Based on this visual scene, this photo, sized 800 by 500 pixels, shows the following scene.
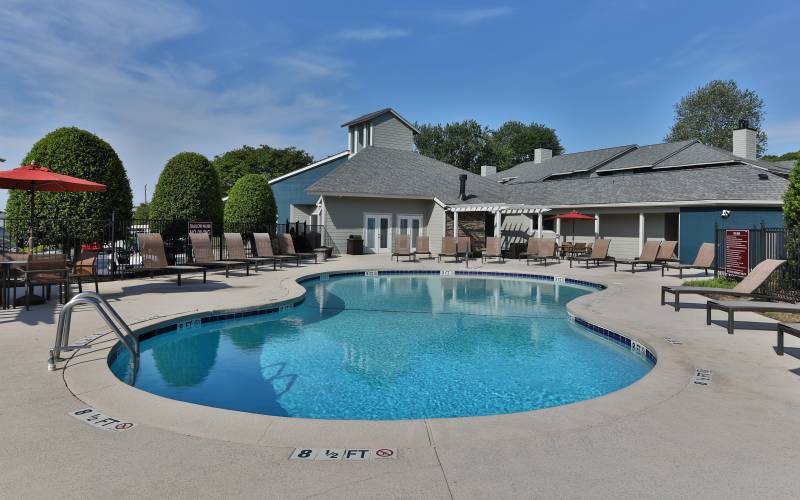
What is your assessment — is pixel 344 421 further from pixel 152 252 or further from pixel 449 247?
pixel 449 247

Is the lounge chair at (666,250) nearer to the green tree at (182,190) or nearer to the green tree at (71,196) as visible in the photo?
the green tree at (182,190)

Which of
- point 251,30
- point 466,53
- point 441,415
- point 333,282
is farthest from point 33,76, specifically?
point 466,53

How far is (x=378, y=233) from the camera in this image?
24.2m

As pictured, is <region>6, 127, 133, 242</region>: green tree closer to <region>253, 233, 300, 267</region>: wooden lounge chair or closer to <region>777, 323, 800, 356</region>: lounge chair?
<region>253, 233, 300, 267</region>: wooden lounge chair

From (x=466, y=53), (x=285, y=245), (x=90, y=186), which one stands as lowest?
(x=285, y=245)

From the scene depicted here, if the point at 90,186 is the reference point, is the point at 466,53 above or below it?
above

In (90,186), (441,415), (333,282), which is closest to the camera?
(441,415)

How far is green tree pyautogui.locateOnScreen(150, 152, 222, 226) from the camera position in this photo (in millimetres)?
17156

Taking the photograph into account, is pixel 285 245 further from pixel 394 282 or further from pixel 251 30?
pixel 251 30

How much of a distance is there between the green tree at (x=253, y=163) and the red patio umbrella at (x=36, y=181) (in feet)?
149

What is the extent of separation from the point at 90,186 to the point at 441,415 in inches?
331

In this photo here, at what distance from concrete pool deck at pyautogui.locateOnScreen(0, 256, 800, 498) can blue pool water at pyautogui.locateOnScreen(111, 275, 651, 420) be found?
3.84 ft

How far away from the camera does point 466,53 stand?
96.4 ft

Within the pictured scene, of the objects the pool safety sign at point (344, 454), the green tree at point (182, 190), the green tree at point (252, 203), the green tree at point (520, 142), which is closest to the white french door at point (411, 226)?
the green tree at point (252, 203)
